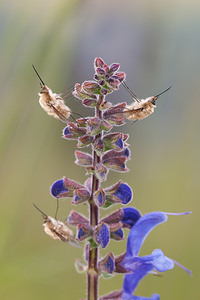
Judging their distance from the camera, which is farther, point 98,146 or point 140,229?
point 140,229

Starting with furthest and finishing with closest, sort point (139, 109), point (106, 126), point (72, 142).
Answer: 1. point (72, 142)
2. point (139, 109)
3. point (106, 126)

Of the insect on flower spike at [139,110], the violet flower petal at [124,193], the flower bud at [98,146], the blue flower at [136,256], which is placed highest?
the insect on flower spike at [139,110]

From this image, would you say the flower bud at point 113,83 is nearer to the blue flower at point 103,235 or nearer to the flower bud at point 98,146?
the flower bud at point 98,146

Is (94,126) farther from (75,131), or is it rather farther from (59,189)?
(59,189)

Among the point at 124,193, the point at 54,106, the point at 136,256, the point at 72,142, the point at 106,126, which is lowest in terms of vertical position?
the point at 136,256

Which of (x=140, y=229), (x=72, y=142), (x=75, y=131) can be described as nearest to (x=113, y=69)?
(x=75, y=131)

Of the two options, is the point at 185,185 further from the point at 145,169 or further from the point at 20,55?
the point at 20,55

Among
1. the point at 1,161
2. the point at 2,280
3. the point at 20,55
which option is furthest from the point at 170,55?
the point at 2,280

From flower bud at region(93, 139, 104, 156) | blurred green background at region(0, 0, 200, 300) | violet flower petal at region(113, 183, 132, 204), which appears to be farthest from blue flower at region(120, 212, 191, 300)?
blurred green background at region(0, 0, 200, 300)

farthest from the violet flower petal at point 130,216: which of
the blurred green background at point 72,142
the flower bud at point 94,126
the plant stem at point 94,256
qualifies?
the blurred green background at point 72,142
